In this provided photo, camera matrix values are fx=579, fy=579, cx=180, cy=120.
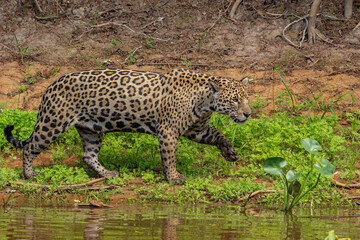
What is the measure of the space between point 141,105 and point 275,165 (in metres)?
2.59

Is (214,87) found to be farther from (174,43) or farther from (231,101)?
(174,43)

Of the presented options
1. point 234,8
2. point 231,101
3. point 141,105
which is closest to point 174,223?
point 231,101

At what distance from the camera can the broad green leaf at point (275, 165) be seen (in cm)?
602

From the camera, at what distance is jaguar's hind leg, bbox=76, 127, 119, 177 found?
8.38m

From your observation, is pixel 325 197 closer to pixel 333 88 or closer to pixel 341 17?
pixel 333 88

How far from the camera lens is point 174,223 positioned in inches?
201

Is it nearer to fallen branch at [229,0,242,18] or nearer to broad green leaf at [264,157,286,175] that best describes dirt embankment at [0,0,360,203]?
fallen branch at [229,0,242,18]

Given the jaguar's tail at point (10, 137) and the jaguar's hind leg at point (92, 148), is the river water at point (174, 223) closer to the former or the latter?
the jaguar's hind leg at point (92, 148)

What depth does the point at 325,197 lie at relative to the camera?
6.88 m

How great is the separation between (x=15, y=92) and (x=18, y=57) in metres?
1.81

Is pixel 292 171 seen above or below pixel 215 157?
above

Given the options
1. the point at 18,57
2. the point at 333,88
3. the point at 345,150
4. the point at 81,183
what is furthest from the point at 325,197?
the point at 18,57

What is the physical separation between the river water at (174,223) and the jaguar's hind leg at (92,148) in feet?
6.11

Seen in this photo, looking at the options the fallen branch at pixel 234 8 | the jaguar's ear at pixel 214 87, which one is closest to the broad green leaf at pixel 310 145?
the jaguar's ear at pixel 214 87
